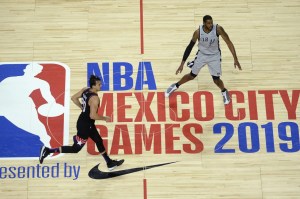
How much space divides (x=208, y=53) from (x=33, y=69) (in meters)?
3.67

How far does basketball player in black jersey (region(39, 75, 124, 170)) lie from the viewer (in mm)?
6840

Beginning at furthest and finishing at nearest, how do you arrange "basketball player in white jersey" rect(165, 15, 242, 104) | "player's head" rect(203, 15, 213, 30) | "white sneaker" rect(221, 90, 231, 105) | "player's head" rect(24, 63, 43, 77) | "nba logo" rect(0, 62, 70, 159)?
"player's head" rect(24, 63, 43, 77)
"white sneaker" rect(221, 90, 231, 105)
"nba logo" rect(0, 62, 70, 159)
"basketball player in white jersey" rect(165, 15, 242, 104)
"player's head" rect(203, 15, 213, 30)

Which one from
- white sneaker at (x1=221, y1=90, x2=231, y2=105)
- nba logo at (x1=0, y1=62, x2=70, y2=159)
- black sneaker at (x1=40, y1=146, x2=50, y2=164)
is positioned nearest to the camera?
black sneaker at (x1=40, y1=146, x2=50, y2=164)

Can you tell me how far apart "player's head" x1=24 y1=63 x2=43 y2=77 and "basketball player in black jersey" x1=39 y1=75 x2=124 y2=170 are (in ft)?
5.94

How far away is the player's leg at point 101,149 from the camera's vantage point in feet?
23.7

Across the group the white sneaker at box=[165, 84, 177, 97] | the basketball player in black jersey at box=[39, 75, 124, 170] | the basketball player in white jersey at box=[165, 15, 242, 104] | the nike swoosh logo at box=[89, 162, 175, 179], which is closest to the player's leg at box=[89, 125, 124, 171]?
the basketball player in black jersey at box=[39, 75, 124, 170]

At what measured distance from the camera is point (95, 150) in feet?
25.7

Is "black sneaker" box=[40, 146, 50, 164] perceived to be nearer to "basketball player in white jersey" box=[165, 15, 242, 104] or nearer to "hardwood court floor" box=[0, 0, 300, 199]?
"hardwood court floor" box=[0, 0, 300, 199]

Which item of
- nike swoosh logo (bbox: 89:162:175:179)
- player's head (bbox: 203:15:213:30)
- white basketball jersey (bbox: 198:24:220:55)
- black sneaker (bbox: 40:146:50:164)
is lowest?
nike swoosh logo (bbox: 89:162:175:179)

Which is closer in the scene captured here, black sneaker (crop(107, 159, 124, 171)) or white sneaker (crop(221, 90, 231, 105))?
A: black sneaker (crop(107, 159, 124, 171))

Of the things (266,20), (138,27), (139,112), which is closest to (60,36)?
(138,27)

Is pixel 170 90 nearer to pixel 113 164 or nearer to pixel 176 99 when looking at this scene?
pixel 176 99

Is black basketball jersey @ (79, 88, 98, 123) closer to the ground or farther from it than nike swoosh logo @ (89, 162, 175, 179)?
farther from it

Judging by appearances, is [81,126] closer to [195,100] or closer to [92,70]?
[92,70]
